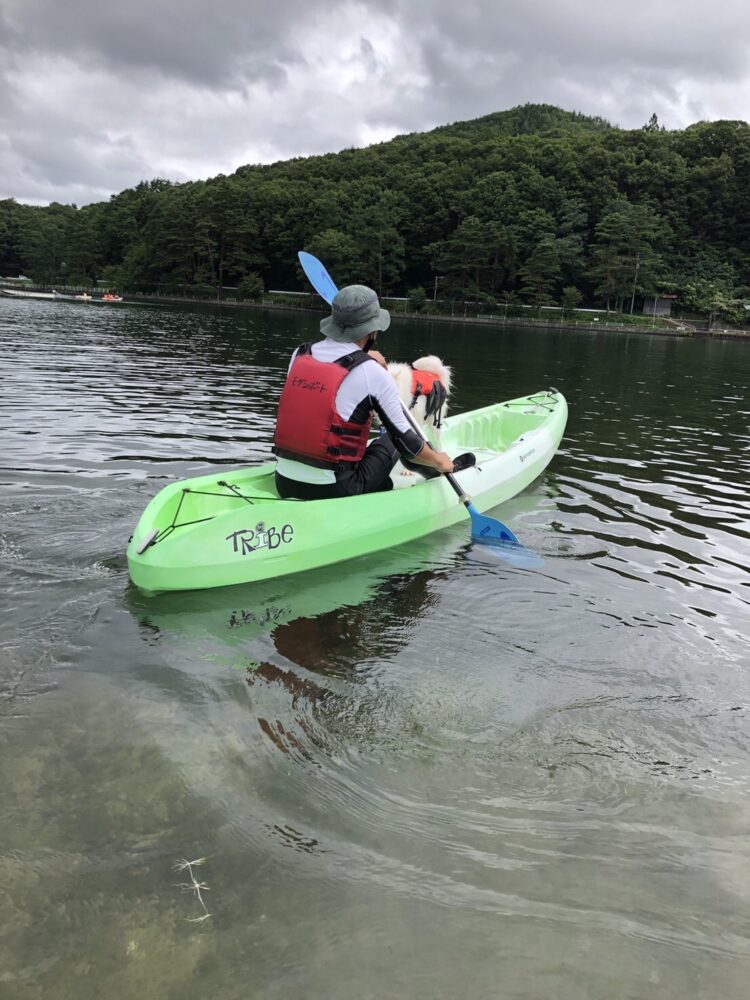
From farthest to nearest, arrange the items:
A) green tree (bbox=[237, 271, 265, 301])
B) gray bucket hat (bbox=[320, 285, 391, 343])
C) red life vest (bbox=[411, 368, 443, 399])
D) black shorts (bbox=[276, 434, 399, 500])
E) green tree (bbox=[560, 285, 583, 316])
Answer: green tree (bbox=[237, 271, 265, 301]), green tree (bbox=[560, 285, 583, 316]), red life vest (bbox=[411, 368, 443, 399]), black shorts (bbox=[276, 434, 399, 500]), gray bucket hat (bbox=[320, 285, 391, 343])

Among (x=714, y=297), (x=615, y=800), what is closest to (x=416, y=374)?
(x=615, y=800)

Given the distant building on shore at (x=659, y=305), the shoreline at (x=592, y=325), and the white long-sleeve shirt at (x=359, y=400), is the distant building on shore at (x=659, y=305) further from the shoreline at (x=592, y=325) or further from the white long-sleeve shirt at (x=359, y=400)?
the white long-sleeve shirt at (x=359, y=400)

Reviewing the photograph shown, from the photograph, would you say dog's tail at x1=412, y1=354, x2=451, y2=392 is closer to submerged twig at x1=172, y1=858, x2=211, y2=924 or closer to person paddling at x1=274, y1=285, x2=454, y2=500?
person paddling at x1=274, y1=285, x2=454, y2=500

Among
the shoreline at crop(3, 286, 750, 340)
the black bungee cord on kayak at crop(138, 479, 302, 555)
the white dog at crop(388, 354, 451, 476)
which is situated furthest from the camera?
the shoreline at crop(3, 286, 750, 340)

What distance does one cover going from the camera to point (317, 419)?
5246 mm

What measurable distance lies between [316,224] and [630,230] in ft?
142

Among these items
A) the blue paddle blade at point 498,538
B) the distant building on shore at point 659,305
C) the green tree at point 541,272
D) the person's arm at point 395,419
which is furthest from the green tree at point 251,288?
the person's arm at point 395,419

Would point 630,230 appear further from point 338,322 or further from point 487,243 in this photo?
point 338,322

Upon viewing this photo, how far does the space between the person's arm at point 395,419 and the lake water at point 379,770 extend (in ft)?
3.15

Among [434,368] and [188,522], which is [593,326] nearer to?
[434,368]

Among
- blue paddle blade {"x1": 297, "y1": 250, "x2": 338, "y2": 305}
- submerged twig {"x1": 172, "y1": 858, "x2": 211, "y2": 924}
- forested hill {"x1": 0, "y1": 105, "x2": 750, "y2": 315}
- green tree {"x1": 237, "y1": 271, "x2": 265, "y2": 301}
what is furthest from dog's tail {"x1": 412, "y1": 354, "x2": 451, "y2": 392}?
green tree {"x1": 237, "y1": 271, "x2": 265, "y2": 301}

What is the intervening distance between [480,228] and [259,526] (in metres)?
74.1

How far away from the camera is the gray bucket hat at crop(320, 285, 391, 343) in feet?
16.8

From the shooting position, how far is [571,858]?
8.93 ft
